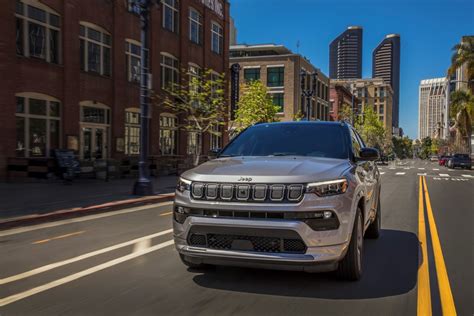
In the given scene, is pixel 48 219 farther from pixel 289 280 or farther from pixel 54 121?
pixel 54 121

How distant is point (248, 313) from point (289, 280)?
1041 millimetres

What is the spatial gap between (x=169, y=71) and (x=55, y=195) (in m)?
17.8

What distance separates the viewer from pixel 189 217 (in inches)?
179

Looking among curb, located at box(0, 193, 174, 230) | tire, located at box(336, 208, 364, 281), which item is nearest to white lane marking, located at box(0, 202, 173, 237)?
curb, located at box(0, 193, 174, 230)

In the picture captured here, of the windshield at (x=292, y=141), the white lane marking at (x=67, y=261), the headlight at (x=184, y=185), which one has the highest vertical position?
the windshield at (x=292, y=141)

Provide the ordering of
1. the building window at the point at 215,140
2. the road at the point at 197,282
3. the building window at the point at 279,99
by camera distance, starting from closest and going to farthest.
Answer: the road at the point at 197,282, the building window at the point at 215,140, the building window at the point at 279,99

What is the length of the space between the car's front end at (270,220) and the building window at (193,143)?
27.7 m

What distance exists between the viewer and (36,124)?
1894 centimetres

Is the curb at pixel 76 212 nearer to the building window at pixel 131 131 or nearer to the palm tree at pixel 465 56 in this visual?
the building window at pixel 131 131

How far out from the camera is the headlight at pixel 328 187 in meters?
4.27

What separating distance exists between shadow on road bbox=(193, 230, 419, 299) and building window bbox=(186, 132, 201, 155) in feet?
88.7

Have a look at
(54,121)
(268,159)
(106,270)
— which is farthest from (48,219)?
(54,121)

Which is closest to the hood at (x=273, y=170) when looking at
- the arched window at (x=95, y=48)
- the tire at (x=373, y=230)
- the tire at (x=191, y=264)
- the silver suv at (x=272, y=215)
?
the silver suv at (x=272, y=215)

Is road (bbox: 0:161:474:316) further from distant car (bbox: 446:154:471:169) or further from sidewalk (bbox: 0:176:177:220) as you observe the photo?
distant car (bbox: 446:154:471:169)
